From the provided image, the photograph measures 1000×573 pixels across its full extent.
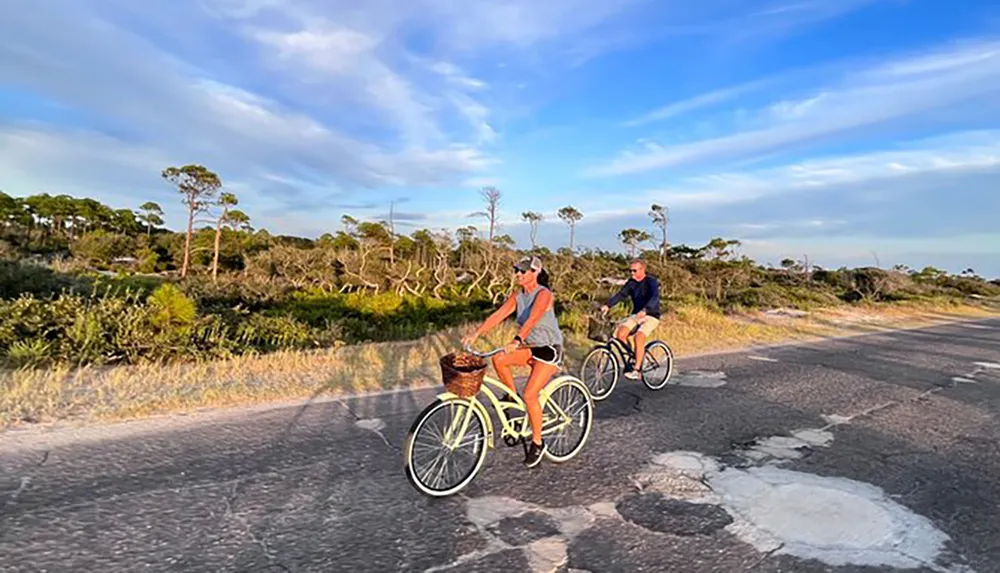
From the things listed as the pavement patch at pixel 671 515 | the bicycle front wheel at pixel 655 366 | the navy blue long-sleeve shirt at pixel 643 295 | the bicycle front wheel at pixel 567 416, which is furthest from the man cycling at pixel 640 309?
the pavement patch at pixel 671 515

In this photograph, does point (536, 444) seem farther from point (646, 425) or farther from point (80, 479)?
point (80, 479)

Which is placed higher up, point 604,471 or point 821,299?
point 821,299

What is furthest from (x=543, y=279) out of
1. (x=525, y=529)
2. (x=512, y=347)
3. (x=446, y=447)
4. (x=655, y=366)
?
(x=655, y=366)

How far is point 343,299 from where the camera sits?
95.1 ft

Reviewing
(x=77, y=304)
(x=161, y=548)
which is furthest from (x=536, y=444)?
(x=77, y=304)

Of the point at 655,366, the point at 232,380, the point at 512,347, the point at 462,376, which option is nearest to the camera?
the point at 462,376

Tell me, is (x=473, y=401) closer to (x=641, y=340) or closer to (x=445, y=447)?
(x=445, y=447)

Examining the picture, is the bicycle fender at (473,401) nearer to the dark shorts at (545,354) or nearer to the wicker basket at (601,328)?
the dark shorts at (545,354)

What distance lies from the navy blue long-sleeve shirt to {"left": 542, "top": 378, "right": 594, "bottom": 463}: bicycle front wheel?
9.74 ft

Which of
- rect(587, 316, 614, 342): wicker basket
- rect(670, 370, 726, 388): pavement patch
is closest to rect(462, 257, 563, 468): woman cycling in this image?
rect(587, 316, 614, 342): wicker basket

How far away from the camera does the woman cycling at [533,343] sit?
4.31m

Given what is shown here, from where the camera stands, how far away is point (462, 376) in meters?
3.79

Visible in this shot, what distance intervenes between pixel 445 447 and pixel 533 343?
105cm

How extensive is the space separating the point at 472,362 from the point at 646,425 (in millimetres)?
2760
